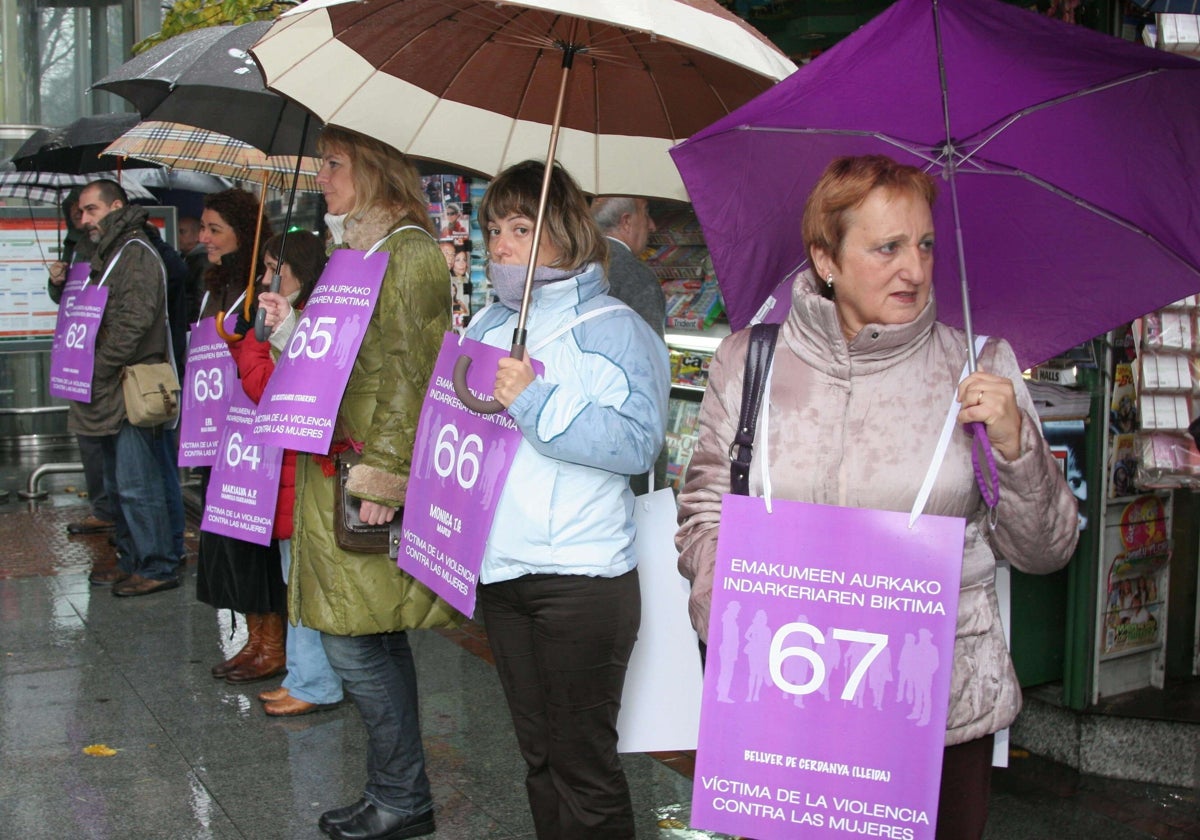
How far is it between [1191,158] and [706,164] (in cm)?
95

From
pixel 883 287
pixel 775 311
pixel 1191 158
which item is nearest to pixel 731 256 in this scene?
pixel 775 311

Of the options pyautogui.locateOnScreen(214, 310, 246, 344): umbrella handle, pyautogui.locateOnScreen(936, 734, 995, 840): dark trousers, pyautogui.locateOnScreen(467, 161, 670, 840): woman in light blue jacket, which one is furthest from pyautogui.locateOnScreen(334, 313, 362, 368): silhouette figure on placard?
pyautogui.locateOnScreen(936, 734, 995, 840): dark trousers

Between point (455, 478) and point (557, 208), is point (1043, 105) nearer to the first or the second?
point (557, 208)

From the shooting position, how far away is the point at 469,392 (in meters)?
3.25

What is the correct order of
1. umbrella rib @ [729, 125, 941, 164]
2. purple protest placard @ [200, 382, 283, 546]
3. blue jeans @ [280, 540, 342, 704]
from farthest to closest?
blue jeans @ [280, 540, 342, 704]
purple protest placard @ [200, 382, 283, 546]
umbrella rib @ [729, 125, 941, 164]

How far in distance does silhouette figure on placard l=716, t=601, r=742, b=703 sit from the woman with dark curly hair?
3.63 meters

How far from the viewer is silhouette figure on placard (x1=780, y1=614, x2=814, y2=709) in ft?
7.90

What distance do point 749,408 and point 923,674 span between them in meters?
0.60

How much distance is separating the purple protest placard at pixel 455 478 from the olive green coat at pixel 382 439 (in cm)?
22

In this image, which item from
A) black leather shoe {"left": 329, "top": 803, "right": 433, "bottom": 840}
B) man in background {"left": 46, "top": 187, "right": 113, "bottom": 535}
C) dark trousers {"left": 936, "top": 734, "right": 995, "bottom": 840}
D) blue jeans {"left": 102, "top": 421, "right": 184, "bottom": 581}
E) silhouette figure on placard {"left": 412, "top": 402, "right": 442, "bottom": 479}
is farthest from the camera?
man in background {"left": 46, "top": 187, "right": 113, "bottom": 535}

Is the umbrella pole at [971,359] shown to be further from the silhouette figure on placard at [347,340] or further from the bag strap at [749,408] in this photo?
the silhouette figure on placard at [347,340]

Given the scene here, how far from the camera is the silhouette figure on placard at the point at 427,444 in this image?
11.6 ft

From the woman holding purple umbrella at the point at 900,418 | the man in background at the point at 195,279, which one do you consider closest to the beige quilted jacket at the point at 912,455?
the woman holding purple umbrella at the point at 900,418

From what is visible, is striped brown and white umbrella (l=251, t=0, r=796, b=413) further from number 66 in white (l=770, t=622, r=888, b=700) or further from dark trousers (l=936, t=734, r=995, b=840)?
dark trousers (l=936, t=734, r=995, b=840)
